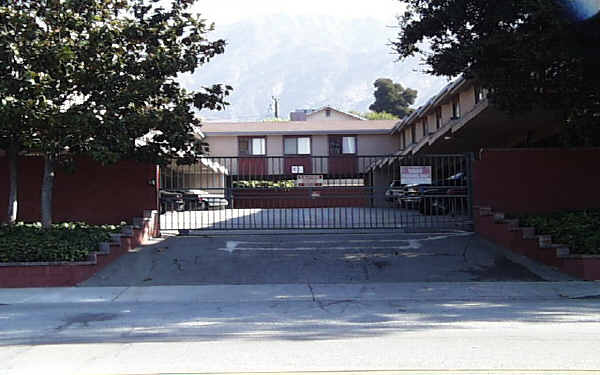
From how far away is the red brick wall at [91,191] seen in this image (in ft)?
56.3

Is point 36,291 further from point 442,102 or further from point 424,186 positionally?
point 442,102

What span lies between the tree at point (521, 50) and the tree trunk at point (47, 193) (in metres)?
8.98

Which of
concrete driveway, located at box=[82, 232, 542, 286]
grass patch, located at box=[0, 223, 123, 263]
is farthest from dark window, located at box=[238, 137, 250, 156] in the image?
grass patch, located at box=[0, 223, 123, 263]

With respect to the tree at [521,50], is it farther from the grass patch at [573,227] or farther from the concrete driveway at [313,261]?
the concrete driveway at [313,261]

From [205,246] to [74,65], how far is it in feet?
16.7

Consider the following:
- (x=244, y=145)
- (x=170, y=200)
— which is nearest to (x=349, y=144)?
(x=244, y=145)

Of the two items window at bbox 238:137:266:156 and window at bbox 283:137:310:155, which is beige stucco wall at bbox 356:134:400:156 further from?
Answer: window at bbox 238:137:266:156

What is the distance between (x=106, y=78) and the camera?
1443 centimetres

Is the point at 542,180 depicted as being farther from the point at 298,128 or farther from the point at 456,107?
the point at 298,128

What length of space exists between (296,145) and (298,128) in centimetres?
114

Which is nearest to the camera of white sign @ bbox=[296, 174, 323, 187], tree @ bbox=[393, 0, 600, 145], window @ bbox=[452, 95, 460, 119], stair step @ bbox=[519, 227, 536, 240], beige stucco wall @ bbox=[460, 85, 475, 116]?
tree @ bbox=[393, 0, 600, 145]

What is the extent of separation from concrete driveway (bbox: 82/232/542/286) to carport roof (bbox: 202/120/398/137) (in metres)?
24.5

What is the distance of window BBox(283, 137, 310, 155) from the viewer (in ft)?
137

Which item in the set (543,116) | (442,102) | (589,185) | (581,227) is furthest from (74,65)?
(442,102)
